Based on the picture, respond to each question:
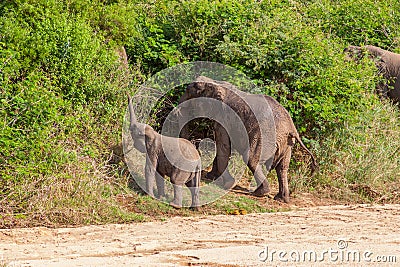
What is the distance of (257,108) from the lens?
959 cm

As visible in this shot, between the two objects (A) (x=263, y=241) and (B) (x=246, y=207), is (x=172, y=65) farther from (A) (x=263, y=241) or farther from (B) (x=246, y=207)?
(A) (x=263, y=241)

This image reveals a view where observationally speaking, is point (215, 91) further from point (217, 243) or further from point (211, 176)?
point (217, 243)

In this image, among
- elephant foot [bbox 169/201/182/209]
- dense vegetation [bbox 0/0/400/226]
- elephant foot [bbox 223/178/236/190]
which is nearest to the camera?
dense vegetation [bbox 0/0/400/226]

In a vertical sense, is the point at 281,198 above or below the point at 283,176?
below

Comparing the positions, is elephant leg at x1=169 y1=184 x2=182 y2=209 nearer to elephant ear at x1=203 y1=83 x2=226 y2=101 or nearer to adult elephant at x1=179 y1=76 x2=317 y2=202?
adult elephant at x1=179 y1=76 x2=317 y2=202

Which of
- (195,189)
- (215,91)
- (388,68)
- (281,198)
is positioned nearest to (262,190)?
(281,198)

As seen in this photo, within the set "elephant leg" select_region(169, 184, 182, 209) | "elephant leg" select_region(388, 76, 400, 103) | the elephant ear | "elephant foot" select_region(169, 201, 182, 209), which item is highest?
the elephant ear

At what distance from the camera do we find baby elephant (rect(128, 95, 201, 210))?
8.72 meters

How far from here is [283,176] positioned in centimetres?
966

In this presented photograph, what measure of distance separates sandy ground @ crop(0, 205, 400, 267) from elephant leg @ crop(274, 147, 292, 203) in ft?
3.02

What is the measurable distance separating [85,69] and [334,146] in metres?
3.94

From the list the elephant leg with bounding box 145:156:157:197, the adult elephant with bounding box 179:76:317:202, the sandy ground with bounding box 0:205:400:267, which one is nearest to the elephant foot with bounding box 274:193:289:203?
the adult elephant with bounding box 179:76:317:202

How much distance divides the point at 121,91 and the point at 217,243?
148 inches

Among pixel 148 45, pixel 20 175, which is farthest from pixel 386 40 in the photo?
pixel 20 175
